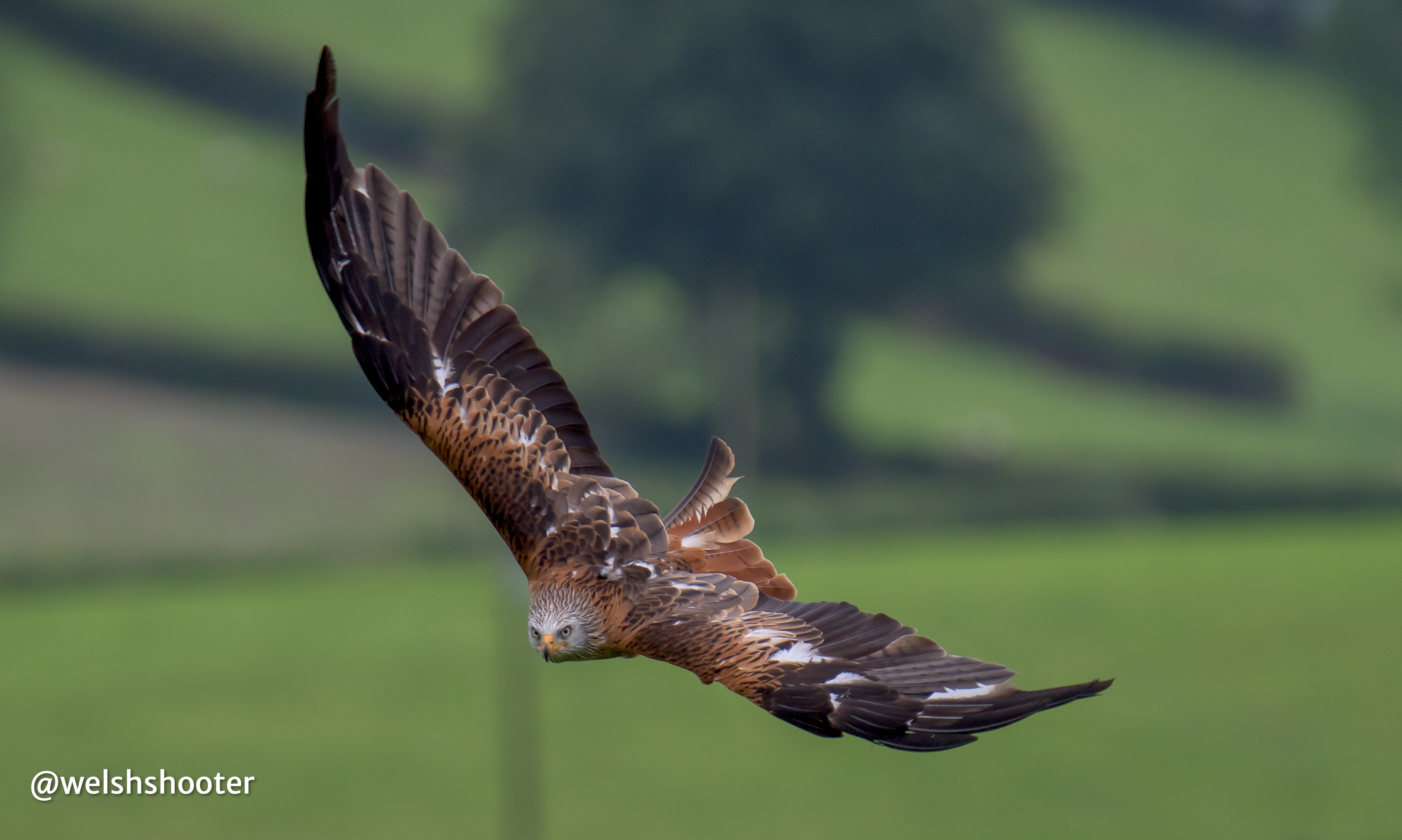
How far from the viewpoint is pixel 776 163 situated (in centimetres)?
3747

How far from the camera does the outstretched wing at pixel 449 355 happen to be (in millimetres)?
5332

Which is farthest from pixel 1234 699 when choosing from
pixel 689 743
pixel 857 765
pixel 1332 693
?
pixel 689 743

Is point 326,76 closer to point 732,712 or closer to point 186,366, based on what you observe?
point 732,712

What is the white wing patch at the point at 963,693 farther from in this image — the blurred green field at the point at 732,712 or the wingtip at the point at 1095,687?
the blurred green field at the point at 732,712

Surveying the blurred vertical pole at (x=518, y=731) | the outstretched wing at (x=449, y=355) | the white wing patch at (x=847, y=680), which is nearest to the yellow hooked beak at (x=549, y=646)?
the outstretched wing at (x=449, y=355)

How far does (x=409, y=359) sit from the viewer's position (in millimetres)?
5570

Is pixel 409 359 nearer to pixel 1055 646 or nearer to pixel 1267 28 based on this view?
pixel 1055 646

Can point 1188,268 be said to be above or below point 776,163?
below

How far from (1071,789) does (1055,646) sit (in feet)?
14.2

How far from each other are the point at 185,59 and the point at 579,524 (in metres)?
32.9

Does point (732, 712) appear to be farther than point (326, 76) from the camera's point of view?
Yes

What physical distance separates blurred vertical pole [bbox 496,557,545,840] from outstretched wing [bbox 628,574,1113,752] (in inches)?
359

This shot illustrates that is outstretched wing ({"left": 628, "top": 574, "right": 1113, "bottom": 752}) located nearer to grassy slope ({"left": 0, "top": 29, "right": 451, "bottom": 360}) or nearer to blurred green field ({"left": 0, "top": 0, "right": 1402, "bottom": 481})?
blurred green field ({"left": 0, "top": 0, "right": 1402, "bottom": 481})

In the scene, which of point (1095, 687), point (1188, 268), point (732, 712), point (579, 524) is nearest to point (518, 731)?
point (732, 712)
